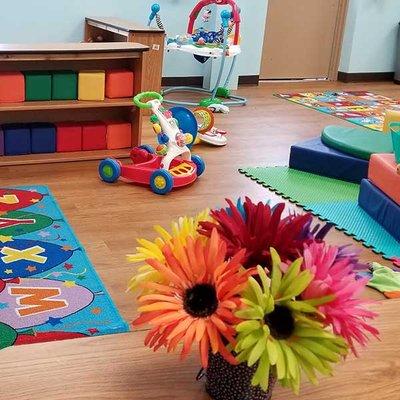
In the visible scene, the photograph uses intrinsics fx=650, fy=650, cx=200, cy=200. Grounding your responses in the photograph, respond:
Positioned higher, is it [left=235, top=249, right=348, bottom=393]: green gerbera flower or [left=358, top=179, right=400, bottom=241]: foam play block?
[left=235, top=249, right=348, bottom=393]: green gerbera flower

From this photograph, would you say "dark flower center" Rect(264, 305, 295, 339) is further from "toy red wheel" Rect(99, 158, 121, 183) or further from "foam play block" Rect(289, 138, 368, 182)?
"foam play block" Rect(289, 138, 368, 182)

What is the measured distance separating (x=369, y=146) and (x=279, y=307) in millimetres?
3428

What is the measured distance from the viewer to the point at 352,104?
654 centimetres

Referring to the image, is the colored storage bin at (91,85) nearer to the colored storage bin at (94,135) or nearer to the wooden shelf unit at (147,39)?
the colored storage bin at (94,135)

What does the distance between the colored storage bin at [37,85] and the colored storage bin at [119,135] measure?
45 centimetres

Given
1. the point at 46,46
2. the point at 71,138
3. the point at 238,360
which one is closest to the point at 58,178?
the point at 71,138

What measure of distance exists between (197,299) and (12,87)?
334 centimetres

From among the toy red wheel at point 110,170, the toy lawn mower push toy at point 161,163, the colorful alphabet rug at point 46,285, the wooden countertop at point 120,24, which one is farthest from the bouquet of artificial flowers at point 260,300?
the wooden countertop at point 120,24

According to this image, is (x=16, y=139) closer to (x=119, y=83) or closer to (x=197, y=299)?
(x=119, y=83)

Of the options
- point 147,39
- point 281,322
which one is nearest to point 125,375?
point 281,322

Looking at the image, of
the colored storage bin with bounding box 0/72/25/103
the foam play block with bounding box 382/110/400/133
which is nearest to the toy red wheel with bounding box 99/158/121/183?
the colored storage bin with bounding box 0/72/25/103

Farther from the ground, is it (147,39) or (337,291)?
(337,291)

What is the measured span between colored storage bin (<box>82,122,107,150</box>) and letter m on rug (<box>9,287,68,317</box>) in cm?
183

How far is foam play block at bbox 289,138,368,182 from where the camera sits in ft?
13.3
